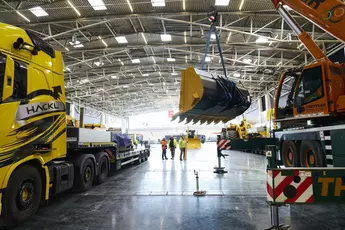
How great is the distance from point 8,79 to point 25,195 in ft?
6.43

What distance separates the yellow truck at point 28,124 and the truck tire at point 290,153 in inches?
230

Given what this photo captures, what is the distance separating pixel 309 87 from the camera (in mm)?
5645

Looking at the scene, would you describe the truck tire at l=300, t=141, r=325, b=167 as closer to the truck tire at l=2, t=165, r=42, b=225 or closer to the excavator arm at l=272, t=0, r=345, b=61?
the excavator arm at l=272, t=0, r=345, b=61

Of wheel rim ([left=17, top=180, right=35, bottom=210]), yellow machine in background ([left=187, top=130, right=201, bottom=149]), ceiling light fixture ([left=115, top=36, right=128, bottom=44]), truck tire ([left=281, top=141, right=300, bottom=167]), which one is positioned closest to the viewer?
wheel rim ([left=17, top=180, right=35, bottom=210])

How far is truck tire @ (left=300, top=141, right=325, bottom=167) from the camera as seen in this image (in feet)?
18.0

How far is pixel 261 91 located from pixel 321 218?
83.8ft

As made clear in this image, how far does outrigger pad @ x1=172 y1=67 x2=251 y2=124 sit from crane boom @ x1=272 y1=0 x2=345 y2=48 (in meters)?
2.31

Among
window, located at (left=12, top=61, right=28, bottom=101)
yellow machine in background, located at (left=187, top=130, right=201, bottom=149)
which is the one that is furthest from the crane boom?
yellow machine in background, located at (left=187, top=130, right=201, bottom=149)

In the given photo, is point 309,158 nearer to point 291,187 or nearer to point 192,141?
point 291,187

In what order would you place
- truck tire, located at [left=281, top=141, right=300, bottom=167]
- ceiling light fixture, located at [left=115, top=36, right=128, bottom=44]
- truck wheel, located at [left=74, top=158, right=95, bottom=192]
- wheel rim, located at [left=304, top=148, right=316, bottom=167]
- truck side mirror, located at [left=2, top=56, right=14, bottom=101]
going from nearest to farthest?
truck side mirror, located at [left=2, top=56, right=14, bottom=101] < wheel rim, located at [left=304, top=148, right=316, bottom=167] < truck wheel, located at [left=74, top=158, right=95, bottom=192] < truck tire, located at [left=281, top=141, right=300, bottom=167] < ceiling light fixture, located at [left=115, top=36, right=128, bottom=44]

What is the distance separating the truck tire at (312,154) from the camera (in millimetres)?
5500

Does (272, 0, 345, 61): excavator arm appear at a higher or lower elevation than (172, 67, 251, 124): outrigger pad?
higher

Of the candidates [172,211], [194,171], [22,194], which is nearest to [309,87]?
[194,171]

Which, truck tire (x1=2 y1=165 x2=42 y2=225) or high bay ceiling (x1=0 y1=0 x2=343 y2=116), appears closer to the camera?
truck tire (x1=2 y1=165 x2=42 y2=225)
